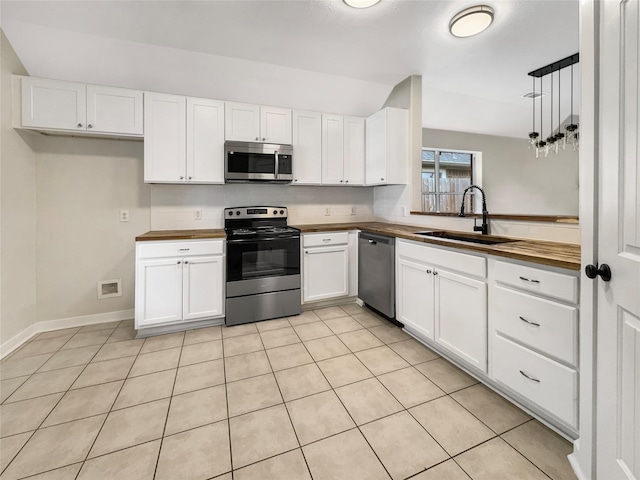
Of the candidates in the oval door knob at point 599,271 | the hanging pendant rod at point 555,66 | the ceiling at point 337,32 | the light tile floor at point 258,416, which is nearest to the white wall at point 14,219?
the light tile floor at point 258,416

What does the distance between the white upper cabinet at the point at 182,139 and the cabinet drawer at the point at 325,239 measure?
1.12m

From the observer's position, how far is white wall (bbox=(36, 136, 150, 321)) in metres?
2.78

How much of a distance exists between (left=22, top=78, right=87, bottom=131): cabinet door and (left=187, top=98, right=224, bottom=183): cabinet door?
87 centimetres

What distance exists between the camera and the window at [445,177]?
5348 millimetres

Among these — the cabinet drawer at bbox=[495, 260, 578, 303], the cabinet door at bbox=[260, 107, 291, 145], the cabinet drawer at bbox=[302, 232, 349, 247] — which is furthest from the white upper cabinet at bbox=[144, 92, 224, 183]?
the cabinet drawer at bbox=[495, 260, 578, 303]

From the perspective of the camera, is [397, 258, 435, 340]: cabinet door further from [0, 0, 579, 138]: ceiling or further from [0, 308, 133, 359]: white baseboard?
[0, 308, 133, 359]: white baseboard

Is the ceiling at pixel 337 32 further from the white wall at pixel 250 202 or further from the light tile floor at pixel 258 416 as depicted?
the light tile floor at pixel 258 416

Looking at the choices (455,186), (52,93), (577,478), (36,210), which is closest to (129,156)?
(52,93)

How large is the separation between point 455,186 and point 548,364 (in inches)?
180

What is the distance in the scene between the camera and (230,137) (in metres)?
3.06

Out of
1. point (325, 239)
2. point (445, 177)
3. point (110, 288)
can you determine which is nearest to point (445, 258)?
point (325, 239)

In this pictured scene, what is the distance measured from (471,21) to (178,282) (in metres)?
3.33

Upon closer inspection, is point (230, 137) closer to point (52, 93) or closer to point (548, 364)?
point (52, 93)

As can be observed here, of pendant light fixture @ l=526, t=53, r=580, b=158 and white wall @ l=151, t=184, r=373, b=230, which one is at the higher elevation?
pendant light fixture @ l=526, t=53, r=580, b=158
